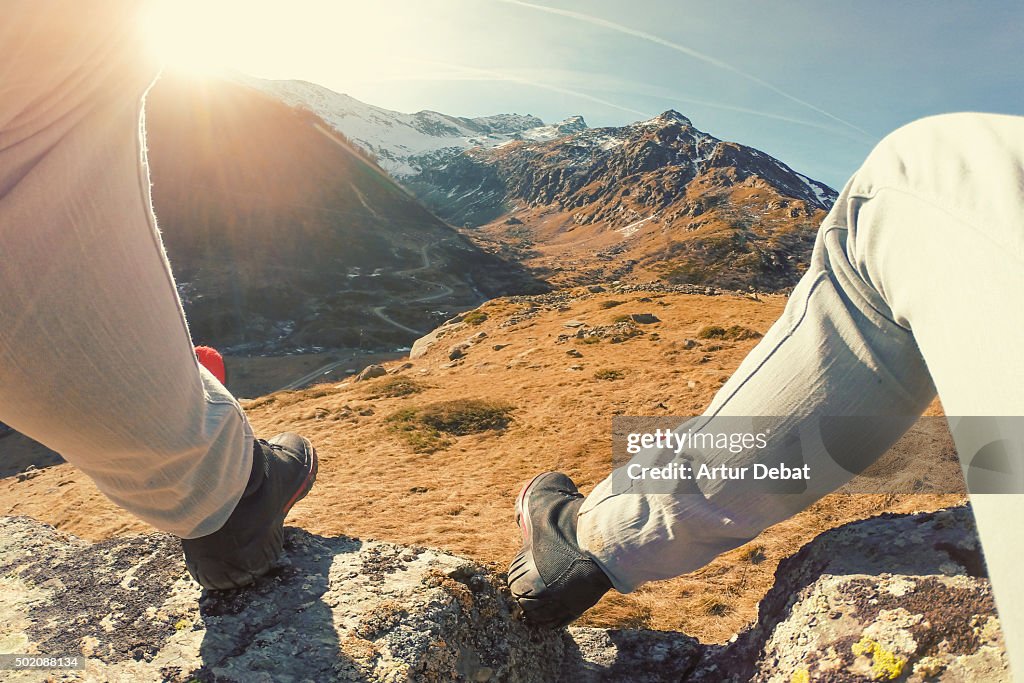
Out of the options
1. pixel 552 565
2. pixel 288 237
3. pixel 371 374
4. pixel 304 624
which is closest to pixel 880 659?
pixel 552 565

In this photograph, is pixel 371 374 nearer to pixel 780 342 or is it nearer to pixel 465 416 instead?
pixel 465 416

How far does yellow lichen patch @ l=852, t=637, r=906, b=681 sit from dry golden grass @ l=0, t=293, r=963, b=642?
1540 mm

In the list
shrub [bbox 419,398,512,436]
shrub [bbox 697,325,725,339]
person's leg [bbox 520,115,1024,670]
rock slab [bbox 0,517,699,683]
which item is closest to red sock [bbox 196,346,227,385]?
rock slab [bbox 0,517,699,683]

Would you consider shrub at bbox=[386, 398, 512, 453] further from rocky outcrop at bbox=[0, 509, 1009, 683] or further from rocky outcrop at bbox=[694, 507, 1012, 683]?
rocky outcrop at bbox=[694, 507, 1012, 683]

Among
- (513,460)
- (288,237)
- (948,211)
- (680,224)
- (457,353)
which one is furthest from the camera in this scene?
(680,224)

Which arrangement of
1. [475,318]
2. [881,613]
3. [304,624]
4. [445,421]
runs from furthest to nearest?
[475,318] → [445,421] → [304,624] → [881,613]

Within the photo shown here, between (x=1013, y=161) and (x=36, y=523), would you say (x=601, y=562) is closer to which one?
(x=1013, y=161)

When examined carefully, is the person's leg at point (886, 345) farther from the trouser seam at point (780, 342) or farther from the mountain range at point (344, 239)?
the mountain range at point (344, 239)

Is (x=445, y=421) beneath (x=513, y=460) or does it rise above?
beneath

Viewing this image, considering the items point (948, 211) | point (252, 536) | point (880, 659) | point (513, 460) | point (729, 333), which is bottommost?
point (513, 460)

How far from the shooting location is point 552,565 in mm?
2455

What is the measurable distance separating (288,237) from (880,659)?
102 meters

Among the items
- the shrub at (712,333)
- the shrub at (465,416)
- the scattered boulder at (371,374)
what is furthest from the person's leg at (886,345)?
the scattered boulder at (371,374)

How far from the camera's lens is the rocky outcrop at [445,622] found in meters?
1.98
